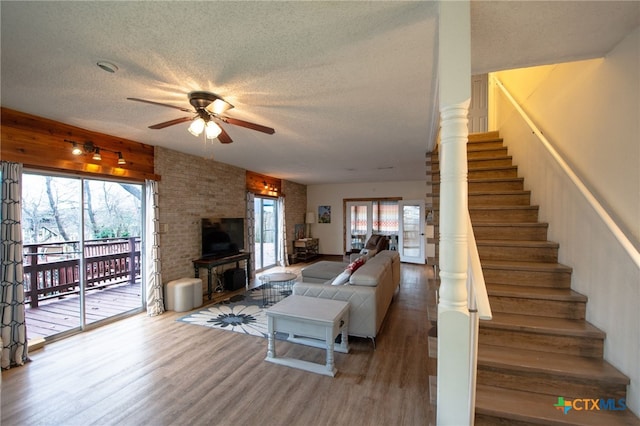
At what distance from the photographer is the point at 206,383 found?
2545mm

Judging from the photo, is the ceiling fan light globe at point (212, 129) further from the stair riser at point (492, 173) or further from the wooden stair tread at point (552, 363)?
the stair riser at point (492, 173)

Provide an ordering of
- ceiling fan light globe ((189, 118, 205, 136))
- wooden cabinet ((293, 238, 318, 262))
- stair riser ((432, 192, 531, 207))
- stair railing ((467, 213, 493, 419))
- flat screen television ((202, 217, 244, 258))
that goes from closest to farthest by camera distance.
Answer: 1. stair railing ((467, 213, 493, 419))
2. ceiling fan light globe ((189, 118, 205, 136))
3. stair riser ((432, 192, 531, 207))
4. flat screen television ((202, 217, 244, 258))
5. wooden cabinet ((293, 238, 318, 262))

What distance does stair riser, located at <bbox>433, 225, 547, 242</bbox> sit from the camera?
110 inches

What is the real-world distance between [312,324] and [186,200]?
3.39m

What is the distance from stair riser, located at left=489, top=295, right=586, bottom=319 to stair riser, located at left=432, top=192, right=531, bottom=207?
128cm

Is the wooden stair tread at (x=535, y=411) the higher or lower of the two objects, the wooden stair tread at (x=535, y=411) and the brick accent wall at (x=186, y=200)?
the lower

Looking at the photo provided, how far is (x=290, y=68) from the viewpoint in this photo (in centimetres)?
204

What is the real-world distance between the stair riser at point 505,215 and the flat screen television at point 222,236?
14.4 feet

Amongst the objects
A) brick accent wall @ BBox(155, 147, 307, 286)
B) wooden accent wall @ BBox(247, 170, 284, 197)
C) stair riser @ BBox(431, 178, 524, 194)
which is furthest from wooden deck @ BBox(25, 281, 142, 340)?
stair riser @ BBox(431, 178, 524, 194)

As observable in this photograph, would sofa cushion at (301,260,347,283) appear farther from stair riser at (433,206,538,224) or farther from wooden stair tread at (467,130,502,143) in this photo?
wooden stair tread at (467,130,502,143)

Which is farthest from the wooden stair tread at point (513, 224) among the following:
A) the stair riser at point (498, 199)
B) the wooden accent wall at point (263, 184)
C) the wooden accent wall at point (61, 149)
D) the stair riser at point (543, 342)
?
the wooden accent wall at point (263, 184)

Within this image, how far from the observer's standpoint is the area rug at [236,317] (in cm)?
375

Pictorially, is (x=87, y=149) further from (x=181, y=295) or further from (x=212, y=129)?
(x=181, y=295)

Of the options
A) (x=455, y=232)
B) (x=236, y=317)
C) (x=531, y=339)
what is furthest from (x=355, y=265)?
(x=455, y=232)
